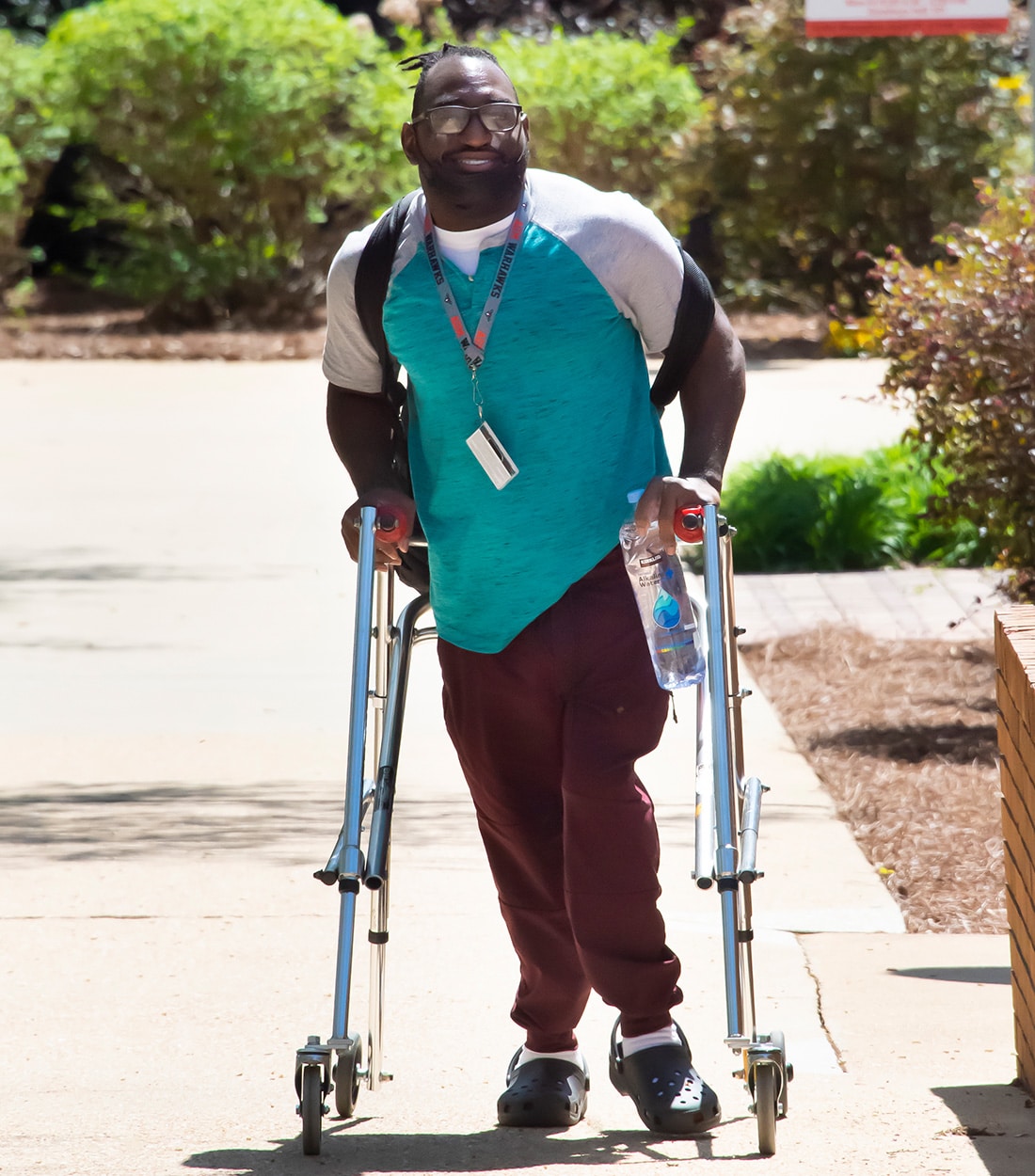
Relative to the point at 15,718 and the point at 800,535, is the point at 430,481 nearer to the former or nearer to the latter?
the point at 15,718

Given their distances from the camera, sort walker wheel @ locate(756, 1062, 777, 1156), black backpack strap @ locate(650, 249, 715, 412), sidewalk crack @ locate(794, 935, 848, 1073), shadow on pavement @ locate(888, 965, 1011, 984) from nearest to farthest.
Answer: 1. walker wheel @ locate(756, 1062, 777, 1156)
2. black backpack strap @ locate(650, 249, 715, 412)
3. sidewalk crack @ locate(794, 935, 848, 1073)
4. shadow on pavement @ locate(888, 965, 1011, 984)

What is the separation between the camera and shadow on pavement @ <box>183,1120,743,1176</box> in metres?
3.28

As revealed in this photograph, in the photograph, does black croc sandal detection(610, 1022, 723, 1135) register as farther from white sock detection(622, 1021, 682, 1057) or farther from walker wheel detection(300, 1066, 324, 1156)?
walker wheel detection(300, 1066, 324, 1156)

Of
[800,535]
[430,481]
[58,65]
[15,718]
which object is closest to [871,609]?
[800,535]

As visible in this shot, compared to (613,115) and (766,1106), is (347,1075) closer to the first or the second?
(766,1106)

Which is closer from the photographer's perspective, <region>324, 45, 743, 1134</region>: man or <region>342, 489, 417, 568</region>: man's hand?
<region>324, 45, 743, 1134</region>: man

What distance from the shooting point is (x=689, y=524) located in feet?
10.8

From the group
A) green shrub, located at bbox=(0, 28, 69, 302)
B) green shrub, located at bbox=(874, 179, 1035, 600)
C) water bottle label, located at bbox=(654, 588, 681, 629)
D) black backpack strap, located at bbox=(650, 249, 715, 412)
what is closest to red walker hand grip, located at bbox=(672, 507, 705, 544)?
water bottle label, located at bbox=(654, 588, 681, 629)

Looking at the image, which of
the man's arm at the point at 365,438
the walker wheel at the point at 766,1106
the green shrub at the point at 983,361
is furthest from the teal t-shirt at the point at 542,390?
the green shrub at the point at 983,361

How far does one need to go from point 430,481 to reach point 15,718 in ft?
12.9

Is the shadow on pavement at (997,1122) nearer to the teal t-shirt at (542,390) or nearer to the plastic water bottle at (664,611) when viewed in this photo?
the plastic water bottle at (664,611)

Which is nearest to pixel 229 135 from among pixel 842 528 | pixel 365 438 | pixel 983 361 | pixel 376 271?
pixel 842 528

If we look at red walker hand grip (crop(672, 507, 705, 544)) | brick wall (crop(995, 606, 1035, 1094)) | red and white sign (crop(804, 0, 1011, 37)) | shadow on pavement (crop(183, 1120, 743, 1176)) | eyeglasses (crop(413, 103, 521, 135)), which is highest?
red and white sign (crop(804, 0, 1011, 37))

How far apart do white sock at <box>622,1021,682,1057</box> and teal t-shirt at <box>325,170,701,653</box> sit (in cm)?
74
